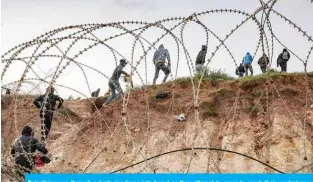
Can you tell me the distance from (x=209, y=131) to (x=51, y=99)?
171 inches

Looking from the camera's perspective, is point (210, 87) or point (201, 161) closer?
point (201, 161)

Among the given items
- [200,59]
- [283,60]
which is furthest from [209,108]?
[283,60]

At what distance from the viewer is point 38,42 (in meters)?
6.16

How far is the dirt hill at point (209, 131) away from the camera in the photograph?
12492 millimetres

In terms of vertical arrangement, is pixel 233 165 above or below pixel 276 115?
below

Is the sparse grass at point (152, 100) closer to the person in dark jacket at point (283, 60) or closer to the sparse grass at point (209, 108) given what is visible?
the sparse grass at point (209, 108)

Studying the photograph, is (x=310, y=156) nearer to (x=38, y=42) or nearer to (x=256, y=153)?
(x=256, y=153)

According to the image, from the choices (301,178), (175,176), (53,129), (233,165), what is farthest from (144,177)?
(53,129)

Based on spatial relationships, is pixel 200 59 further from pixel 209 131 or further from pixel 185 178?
pixel 185 178

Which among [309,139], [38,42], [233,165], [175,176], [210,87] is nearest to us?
[175,176]

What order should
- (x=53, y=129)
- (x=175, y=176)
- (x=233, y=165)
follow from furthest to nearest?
(x=53, y=129) → (x=233, y=165) → (x=175, y=176)

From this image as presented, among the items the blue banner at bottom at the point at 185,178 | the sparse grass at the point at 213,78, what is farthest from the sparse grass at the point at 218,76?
the blue banner at bottom at the point at 185,178

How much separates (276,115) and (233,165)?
2368 mm

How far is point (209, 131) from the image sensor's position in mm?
14312
